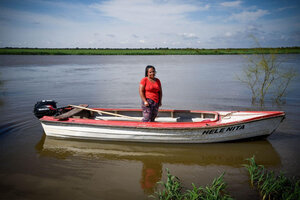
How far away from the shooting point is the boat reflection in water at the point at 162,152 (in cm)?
521

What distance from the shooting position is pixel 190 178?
4.55m

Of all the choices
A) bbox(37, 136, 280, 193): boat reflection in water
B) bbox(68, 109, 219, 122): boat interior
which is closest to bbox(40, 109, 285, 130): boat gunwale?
bbox(37, 136, 280, 193): boat reflection in water

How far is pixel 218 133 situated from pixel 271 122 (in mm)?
1375

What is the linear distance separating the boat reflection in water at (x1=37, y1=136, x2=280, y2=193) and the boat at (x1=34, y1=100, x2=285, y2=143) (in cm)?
17

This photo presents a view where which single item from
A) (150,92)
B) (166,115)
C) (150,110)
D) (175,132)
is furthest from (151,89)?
(166,115)

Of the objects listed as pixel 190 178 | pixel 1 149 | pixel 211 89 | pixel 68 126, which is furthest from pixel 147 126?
pixel 211 89

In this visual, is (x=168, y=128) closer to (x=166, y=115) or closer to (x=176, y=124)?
(x=176, y=124)

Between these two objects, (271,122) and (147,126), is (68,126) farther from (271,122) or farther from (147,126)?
(271,122)

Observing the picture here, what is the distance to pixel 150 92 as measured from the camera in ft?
19.6

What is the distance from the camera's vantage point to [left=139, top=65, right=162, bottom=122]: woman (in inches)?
230

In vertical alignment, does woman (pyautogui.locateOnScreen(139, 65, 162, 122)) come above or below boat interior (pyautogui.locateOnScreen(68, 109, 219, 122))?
above

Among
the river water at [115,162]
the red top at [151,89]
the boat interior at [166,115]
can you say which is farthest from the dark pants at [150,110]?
the river water at [115,162]

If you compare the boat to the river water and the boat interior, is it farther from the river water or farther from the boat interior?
the river water

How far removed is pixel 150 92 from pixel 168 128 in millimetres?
1080
